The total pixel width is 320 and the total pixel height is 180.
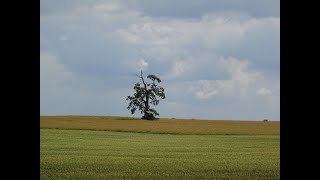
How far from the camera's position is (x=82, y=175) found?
10.9m

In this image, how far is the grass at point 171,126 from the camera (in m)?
31.9

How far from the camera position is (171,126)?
34.5m

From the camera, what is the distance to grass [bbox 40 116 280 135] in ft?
105
